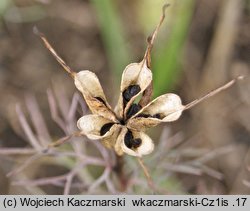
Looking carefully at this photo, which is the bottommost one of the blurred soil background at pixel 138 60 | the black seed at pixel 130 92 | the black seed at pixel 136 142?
the blurred soil background at pixel 138 60

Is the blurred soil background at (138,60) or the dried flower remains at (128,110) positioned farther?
the blurred soil background at (138,60)

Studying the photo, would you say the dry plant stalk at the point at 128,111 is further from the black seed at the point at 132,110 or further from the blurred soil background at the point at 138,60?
the blurred soil background at the point at 138,60

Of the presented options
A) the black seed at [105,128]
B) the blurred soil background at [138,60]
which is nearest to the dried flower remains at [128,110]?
the black seed at [105,128]

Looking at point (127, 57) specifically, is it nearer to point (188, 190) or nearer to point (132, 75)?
point (188, 190)

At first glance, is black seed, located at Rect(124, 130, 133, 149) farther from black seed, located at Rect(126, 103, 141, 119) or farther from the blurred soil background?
the blurred soil background

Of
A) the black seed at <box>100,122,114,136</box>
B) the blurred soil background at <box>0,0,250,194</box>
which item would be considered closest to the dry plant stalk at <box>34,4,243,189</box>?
the black seed at <box>100,122,114,136</box>

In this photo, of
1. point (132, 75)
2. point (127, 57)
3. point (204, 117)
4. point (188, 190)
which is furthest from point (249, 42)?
point (132, 75)

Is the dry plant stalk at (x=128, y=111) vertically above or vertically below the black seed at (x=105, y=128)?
above
